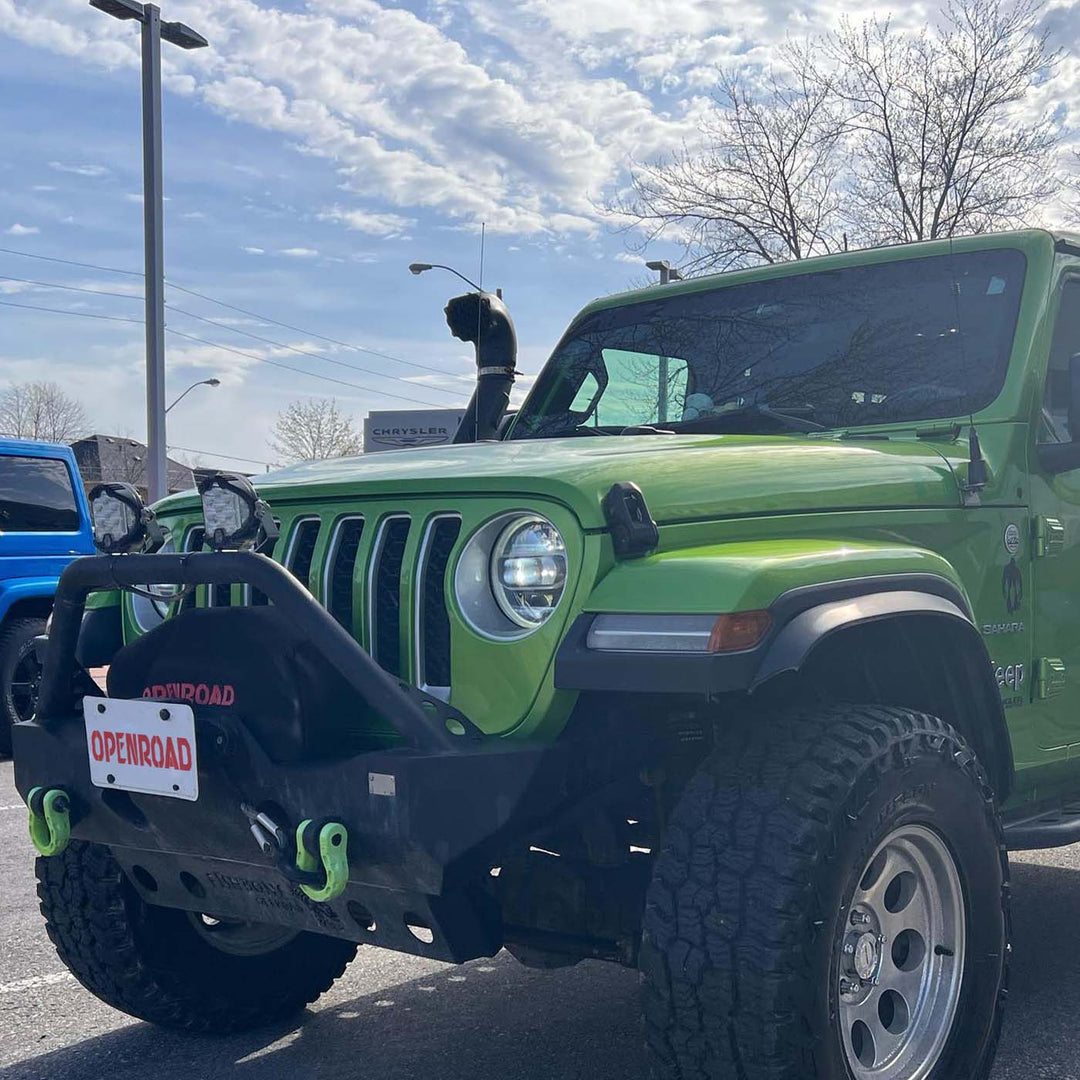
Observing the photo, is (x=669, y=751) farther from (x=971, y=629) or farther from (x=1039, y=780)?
(x=1039, y=780)

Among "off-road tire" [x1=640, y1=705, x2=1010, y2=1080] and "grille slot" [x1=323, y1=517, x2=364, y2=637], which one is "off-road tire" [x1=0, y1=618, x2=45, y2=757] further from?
"off-road tire" [x1=640, y1=705, x2=1010, y2=1080]

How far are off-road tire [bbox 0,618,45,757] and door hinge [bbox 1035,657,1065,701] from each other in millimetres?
6942

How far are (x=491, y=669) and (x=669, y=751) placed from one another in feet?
1.61

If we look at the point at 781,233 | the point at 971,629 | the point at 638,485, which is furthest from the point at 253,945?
the point at 781,233

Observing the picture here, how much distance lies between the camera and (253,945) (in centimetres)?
381

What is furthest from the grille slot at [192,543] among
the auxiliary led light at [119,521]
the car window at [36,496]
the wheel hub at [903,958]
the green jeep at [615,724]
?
the car window at [36,496]

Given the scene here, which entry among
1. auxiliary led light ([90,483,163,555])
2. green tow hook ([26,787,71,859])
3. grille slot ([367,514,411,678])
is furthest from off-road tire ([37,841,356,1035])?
grille slot ([367,514,411,678])

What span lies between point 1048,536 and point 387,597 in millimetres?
1924

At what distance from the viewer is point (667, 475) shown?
2936mm

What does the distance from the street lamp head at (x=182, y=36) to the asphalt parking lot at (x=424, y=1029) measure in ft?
39.8

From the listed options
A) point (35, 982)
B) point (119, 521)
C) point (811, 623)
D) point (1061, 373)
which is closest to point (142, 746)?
point (119, 521)

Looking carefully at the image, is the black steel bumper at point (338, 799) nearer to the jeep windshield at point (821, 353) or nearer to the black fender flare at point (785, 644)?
the black fender flare at point (785, 644)

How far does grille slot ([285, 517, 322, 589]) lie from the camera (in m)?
3.08

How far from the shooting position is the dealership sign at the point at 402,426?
3014 centimetres
